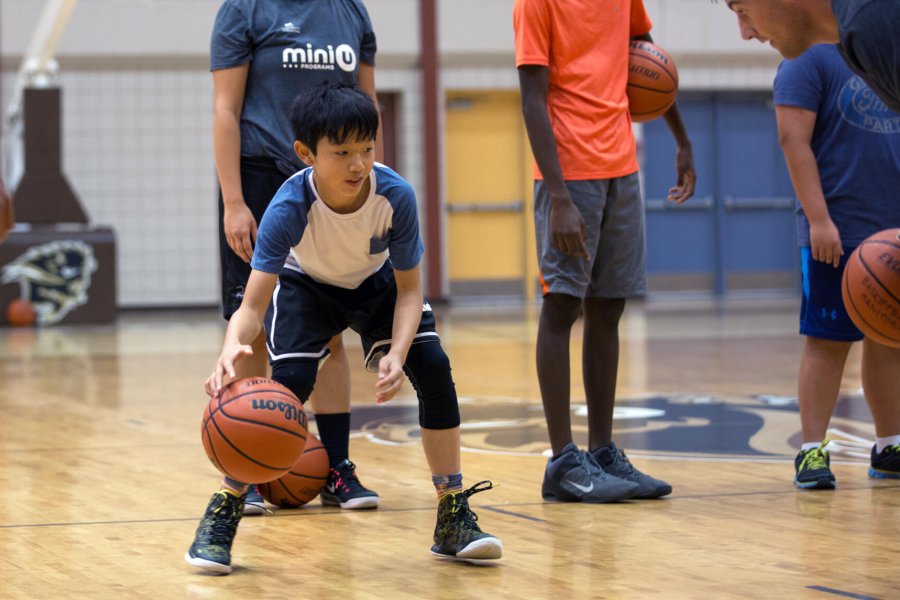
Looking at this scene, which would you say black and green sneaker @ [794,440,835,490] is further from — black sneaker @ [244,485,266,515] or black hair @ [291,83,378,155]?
black hair @ [291,83,378,155]

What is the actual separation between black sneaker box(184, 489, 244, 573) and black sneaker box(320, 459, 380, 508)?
649mm

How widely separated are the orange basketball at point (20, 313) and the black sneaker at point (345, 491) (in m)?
10.1

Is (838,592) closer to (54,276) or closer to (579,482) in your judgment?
(579,482)

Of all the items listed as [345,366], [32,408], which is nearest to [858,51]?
[345,366]

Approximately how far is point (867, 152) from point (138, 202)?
1314cm

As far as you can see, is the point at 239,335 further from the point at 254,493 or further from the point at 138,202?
the point at 138,202

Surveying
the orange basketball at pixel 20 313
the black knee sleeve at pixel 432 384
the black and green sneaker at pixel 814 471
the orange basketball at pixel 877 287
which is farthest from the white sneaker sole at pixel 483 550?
the orange basketball at pixel 20 313

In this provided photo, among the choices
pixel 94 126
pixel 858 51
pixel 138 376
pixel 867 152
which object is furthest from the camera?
pixel 94 126

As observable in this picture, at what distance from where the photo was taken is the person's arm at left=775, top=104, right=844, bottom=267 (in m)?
3.84

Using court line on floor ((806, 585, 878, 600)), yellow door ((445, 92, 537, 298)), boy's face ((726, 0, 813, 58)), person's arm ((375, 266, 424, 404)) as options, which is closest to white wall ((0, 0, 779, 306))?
yellow door ((445, 92, 537, 298))

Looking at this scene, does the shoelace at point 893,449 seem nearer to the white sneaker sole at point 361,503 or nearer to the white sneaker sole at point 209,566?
the white sneaker sole at point 361,503

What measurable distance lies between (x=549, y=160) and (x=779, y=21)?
1.25m

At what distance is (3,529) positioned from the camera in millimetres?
3363

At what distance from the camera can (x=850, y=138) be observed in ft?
12.9
